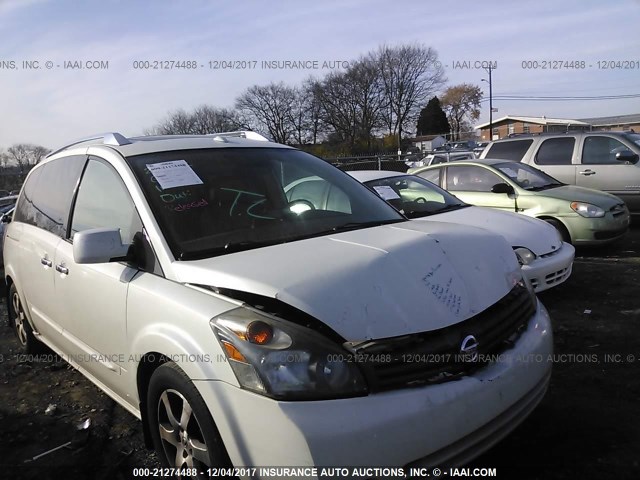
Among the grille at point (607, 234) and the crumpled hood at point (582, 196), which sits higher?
the crumpled hood at point (582, 196)

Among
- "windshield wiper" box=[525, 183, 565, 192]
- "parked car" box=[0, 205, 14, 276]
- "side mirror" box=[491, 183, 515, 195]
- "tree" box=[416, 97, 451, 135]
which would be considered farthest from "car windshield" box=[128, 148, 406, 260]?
"tree" box=[416, 97, 451, 135]

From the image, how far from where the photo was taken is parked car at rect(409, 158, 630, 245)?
6918 mm

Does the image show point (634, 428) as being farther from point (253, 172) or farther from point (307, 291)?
point (253, 172)

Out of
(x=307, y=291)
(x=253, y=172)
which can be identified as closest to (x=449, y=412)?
(x=307, y=291)

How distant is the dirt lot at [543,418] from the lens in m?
2.53

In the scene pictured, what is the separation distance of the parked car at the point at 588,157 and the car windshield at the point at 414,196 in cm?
422

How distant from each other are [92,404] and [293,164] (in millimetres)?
2234

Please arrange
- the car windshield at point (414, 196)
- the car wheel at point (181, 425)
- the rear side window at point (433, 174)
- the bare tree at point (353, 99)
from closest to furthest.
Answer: the car wheel at point (181, 425) < the car windshield at point (414, 196) < the rear side window at point (433, 174) < the bare tree at point (353, 99)

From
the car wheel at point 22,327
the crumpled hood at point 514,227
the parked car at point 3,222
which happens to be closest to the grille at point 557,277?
the crumpled hood at point 514,227

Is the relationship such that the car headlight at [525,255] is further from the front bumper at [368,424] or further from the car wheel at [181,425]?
the car wheel at [181,425]

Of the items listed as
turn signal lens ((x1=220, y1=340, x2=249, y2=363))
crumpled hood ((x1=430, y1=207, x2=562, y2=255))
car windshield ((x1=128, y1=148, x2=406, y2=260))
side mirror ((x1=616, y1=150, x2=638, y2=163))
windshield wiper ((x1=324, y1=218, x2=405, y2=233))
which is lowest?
crumpled hood ((x1=430, y1=207, x2=562, y2=255))

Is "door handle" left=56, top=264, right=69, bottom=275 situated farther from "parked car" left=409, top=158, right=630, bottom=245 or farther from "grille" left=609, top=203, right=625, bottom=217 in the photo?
"grille" left=609, top=203, right=625, bottom=217

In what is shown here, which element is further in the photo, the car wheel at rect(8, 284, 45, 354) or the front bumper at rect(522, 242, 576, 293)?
the front bumper at rect(522, 242, 576, 293)

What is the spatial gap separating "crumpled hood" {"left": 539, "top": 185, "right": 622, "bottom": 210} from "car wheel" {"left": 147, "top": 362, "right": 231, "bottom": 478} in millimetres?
6292
